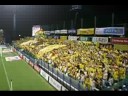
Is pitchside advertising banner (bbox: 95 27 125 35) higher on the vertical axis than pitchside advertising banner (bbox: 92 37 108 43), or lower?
higher

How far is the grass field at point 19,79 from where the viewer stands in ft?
28.8

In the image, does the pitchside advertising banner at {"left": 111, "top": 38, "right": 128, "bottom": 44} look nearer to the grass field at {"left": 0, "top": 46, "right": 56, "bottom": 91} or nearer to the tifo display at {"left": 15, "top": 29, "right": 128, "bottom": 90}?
the tifo display at {"left": 15, "top": 29, "right": 128, "bottom": 90}

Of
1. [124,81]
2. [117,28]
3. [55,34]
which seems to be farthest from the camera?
[55,34]

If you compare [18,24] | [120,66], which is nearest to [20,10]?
[18,24]

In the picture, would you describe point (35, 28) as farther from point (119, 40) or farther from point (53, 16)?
point (119, 40)

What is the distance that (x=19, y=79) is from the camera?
9.20 m

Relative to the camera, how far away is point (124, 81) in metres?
8.27

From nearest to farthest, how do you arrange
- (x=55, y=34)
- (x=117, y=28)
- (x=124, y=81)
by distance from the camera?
(x=124, y=81)
(x=117, y=28)
(x=55, y=34)

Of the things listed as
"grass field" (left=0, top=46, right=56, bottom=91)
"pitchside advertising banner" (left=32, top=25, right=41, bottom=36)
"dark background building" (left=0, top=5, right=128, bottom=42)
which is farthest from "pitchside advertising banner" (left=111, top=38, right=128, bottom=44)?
"pitchside advertising banner" (left=32, top=25, right=41, bottom=36)

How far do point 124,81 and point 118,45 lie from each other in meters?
1.10

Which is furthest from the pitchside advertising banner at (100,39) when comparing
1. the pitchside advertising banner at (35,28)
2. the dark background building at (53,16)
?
the pitchside advertising banner at (35,28)

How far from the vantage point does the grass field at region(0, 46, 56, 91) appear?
8.77 m
